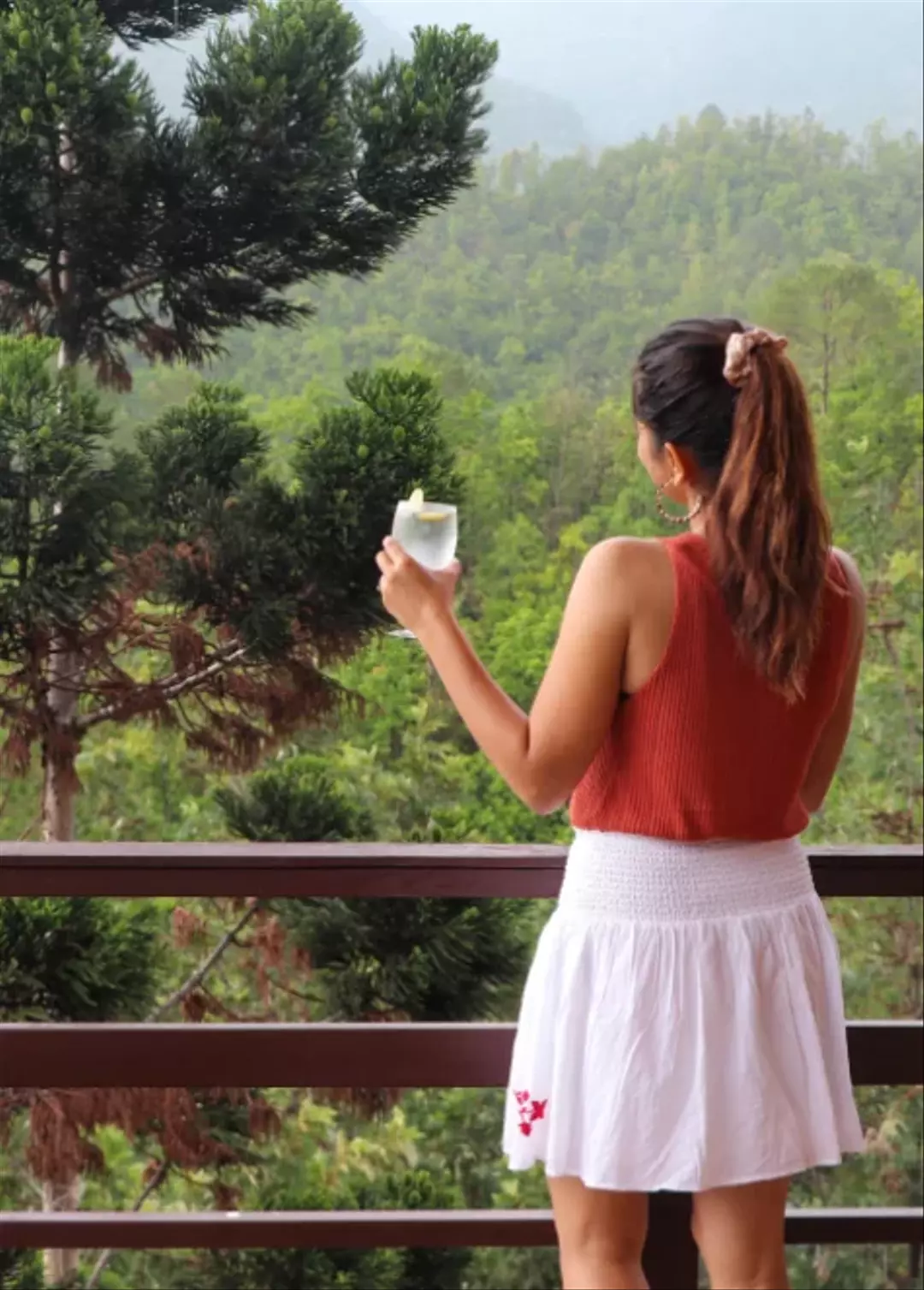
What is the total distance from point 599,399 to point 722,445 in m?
1.80

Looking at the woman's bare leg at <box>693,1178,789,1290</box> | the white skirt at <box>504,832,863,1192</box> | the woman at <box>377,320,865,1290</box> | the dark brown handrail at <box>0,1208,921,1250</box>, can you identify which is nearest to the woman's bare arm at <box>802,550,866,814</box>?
the woman at <box>377,320,865,1290</box>

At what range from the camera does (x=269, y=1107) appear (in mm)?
2916

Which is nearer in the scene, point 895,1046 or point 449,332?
point 895,1046

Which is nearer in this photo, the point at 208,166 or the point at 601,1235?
the point at 601,1235

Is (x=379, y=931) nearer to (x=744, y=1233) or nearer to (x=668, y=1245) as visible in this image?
(x=668, y=1245)

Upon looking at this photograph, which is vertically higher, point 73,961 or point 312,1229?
point 73,961

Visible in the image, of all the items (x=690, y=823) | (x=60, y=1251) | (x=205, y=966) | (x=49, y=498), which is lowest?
(x=60, y=1251)

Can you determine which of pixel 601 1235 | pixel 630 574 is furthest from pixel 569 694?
pixel 601 1235

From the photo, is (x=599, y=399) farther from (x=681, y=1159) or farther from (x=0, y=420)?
(x=681, y=1159)

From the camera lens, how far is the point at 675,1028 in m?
1.44

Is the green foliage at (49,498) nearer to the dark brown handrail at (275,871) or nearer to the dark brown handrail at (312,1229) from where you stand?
the dark brown handrail at (275,871)

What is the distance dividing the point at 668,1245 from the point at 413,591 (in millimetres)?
997

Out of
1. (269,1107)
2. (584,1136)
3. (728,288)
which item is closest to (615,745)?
(584,1136)

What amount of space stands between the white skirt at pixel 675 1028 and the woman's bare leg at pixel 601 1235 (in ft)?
0.12
